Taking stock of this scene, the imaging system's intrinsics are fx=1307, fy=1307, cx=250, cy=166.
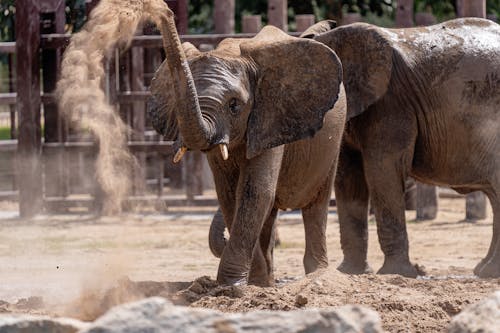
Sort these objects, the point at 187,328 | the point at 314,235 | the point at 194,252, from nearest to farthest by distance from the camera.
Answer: the point at 187,328, the point at 314,235, the point at 194,252

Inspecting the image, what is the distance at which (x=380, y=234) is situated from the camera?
10.5 meters

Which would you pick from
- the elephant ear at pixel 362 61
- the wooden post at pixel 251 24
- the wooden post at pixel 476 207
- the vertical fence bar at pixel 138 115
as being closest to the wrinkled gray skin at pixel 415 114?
the elephant ear at pixel 362 61

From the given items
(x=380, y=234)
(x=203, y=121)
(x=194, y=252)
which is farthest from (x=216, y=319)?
(x=194, y=252)

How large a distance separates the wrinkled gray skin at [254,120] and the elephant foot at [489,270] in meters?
1.73

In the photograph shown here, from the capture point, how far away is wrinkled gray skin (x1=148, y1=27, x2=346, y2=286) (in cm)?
806

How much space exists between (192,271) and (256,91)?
10.7 feet

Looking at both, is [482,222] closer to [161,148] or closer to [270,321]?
[161,148]

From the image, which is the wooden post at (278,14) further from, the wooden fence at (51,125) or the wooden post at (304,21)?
the wooden fence at (51,125)

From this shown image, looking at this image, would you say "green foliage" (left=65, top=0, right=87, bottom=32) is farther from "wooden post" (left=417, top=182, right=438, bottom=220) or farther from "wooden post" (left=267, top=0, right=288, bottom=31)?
"wooden post" (left=417, top=182, right=438, bottom=220)

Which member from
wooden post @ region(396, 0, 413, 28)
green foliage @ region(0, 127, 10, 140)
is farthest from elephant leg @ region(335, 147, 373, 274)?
green foliage @ region(0, 127, 10, 140)

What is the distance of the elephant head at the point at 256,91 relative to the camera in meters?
8.16

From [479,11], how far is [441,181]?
14.7ft

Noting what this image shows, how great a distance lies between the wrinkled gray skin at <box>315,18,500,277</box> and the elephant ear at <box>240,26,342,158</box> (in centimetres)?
145

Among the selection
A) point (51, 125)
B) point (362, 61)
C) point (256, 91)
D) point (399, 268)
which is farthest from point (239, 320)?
point (51, 125)
